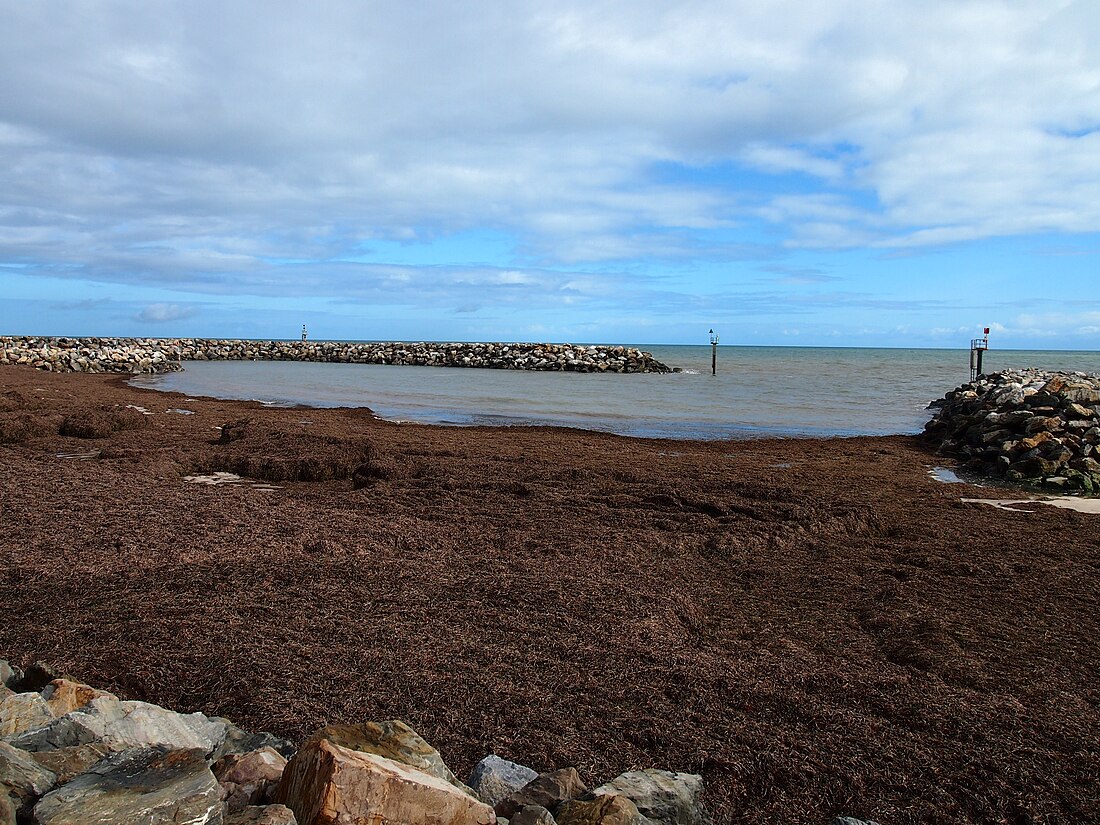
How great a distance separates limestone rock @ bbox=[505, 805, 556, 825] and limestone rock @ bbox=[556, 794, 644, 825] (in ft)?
0.21

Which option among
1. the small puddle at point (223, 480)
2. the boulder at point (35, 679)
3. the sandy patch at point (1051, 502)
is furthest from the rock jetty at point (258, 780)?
the sandy patch at point (1051, 502)

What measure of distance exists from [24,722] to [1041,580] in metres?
6.59

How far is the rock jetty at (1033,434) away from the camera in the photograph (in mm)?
10727

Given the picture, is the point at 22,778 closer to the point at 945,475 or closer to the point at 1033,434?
the point at 945,475

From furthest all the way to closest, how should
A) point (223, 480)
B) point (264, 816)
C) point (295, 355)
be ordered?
point (295, 355)
point (223, 480)
point (264, 816)

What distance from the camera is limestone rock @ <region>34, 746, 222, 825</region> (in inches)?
90.3

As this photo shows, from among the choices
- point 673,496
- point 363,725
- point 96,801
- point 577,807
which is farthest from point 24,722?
point 673,496

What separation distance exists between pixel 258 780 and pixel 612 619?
8.71 feet

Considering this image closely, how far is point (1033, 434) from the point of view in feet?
38.9

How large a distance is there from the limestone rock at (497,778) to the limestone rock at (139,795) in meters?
0.94

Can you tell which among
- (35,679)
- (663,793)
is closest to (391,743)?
(663,793)

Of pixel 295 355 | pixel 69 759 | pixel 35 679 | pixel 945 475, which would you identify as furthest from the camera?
pixel 295 355

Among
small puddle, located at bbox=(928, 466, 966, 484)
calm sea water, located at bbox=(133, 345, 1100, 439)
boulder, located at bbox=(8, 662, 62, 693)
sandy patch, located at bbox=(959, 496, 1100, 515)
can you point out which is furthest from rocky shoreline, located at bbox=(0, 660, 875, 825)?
calm sea water, located at bbox=(133, 345, 1100, 439)

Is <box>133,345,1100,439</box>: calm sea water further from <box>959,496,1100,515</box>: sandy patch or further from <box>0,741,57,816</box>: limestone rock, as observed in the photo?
<box>0,741,57,816</box>: limestone rock
